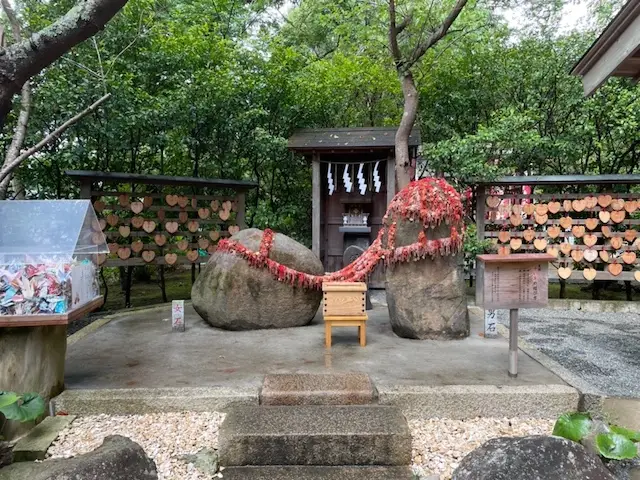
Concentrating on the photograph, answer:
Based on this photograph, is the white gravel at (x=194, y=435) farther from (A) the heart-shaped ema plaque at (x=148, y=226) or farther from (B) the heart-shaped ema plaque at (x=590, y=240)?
(B) the heart-shaped ema plaque at (x=590, y=240)

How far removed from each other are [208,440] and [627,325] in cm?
653

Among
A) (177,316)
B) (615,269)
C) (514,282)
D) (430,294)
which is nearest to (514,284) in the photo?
(514,282)

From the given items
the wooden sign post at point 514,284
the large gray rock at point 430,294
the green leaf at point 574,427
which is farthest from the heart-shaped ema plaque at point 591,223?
the green leaf at point 574,427

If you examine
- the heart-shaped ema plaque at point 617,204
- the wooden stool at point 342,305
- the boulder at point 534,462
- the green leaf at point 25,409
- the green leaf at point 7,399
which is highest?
the heart-shaped ema plaque at point 617,204

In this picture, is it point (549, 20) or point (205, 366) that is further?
point (549, 20)

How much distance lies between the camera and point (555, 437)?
9.01 feet

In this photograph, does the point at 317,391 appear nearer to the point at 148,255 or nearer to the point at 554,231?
the point at 148,255

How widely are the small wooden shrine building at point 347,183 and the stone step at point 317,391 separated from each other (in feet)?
16.4

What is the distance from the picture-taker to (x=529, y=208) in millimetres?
7902

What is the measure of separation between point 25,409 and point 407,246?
3940 millimetres

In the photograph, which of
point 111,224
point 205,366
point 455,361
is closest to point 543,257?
point 455,361

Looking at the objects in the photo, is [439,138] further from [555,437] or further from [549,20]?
[555,437]

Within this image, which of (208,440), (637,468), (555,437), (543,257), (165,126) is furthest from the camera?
(165,126)

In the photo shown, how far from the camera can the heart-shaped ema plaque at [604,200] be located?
754 cm
